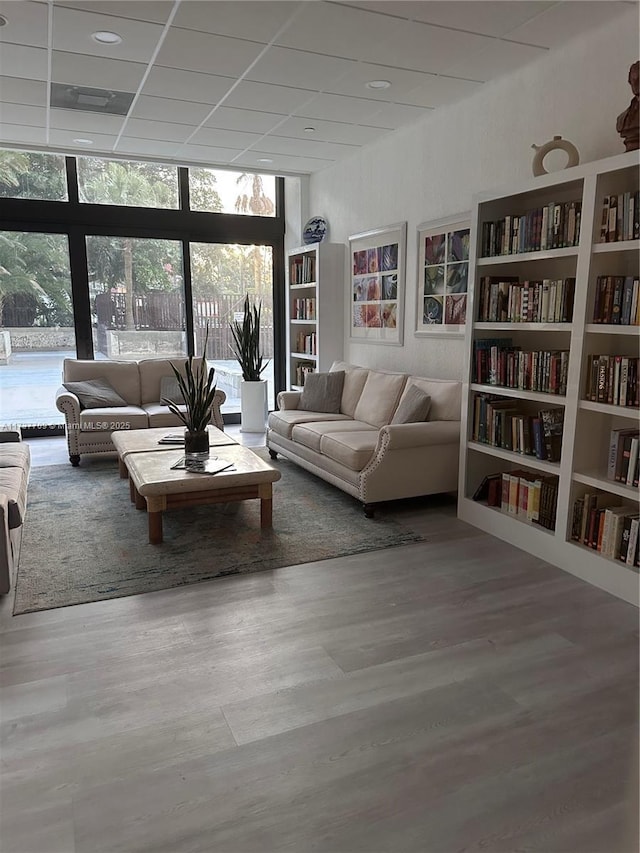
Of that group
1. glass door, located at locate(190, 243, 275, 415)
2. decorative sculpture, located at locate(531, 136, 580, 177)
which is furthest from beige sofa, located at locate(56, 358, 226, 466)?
decorative sculpture, located at locate(531, 136, 580, 177)

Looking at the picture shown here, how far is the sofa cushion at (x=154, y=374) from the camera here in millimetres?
6180

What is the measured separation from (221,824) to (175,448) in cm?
291

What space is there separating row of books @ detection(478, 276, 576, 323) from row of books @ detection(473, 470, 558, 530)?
93 centimetres

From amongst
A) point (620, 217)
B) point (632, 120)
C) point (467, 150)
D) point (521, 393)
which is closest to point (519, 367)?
point (521, 393)

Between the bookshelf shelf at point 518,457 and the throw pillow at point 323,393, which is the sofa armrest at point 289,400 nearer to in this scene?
the throw pillow at point 323,393

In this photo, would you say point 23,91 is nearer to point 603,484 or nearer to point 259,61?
point 259,61

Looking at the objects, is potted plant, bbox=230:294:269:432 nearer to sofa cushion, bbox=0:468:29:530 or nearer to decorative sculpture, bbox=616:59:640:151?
sofa cushion, bbox=0:468:29:530

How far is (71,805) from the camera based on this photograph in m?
1.70

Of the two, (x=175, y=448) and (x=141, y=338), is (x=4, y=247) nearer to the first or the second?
(x=141, y=338)

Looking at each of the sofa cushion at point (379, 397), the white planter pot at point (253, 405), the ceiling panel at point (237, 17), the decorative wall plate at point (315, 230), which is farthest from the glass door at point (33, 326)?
the ceiling panel at point (237, 17)

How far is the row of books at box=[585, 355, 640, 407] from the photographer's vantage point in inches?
111

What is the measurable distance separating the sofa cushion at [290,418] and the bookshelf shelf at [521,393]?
5.55ft

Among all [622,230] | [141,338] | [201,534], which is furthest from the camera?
[141,338]

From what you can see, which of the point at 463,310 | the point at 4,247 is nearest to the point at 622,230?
the point at 463,310
